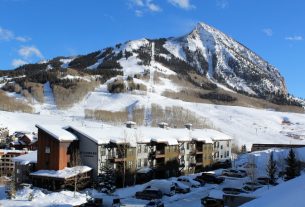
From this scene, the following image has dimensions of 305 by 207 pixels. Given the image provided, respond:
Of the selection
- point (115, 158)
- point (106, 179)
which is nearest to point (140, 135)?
point (115, 158)

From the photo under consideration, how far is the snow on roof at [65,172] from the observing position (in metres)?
51.4

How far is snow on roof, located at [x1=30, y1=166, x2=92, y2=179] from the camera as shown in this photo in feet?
169

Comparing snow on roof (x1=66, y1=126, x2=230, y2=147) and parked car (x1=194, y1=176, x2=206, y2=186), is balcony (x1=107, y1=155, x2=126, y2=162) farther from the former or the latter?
parked car (x1=194, y1=176, x2=206, y2=186)

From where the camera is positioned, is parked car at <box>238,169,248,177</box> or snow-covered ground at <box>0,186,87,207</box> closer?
snow-covered ground at <box>0,186,87,207</box>

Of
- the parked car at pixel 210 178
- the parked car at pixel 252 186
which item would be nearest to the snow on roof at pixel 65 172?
the parked car at pixel 210 178

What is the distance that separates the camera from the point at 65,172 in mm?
52250

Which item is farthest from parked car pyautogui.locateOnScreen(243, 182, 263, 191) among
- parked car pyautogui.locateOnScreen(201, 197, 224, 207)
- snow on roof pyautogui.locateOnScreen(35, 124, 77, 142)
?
snow on roof pyautogui.locateOnScreen(35, 124, 77, 142)

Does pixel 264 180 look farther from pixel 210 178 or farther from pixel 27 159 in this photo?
pixel 27 159

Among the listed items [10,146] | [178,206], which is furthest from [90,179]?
[10,146]

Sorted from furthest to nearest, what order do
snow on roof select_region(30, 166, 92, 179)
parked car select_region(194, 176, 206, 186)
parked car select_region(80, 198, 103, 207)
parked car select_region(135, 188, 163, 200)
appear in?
parked car select_region(194, 176, 206, 186), snow on roof select_region(30, 166, 92, 179), parked car select_region(135, 188, 163, 200), parked car select_region(80, 198, 103, 207)

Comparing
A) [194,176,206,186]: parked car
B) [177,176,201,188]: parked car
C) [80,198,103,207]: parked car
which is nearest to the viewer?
[80,198,103,207]: parked car

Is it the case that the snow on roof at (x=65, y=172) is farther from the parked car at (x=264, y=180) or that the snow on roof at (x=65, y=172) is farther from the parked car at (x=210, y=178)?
the parked car at (x=264, y=180)

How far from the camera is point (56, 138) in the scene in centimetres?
5409

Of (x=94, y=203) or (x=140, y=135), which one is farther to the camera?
(x=140, y=135)
